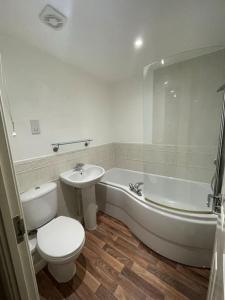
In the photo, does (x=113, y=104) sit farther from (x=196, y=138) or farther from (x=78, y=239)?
(x=78, y=239)

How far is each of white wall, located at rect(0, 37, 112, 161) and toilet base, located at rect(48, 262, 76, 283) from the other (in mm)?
1094

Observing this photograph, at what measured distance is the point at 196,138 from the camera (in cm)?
197

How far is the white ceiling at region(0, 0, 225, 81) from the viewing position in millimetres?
1005

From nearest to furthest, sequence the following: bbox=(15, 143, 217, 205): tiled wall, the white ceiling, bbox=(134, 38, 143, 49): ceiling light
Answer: the white ceiling, bbox=(134, 38, 143, 49): ceiling light, bbox=(15, 143, 217, 205): tiled wall

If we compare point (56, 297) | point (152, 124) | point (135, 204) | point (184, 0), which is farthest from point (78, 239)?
point (184, 0)

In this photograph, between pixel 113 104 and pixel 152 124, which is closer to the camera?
pixel 152 124

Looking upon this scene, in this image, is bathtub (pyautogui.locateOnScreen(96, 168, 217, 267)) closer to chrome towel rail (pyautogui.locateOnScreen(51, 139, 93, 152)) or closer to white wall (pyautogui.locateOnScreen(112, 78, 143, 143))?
chrome towel rail (pyautogui.locateOnScreen(51, 139, 93, 152))

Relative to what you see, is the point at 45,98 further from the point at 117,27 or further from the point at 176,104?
the point at 176,104

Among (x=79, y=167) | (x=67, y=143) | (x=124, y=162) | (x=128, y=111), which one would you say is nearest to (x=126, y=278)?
(x=79, y=167)

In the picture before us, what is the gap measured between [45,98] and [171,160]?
1.95 meters

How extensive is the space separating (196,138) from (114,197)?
1.44 metres

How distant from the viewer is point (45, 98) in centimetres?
160

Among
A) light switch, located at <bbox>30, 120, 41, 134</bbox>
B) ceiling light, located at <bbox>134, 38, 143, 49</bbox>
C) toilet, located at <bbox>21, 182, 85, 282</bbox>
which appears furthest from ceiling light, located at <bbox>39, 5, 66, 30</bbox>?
toilet, located at <bbox>21, 182, 85, 282</bbox>

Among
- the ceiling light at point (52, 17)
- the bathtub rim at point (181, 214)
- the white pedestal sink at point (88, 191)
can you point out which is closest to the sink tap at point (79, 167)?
the white pedestal sink at point (88, 191)
